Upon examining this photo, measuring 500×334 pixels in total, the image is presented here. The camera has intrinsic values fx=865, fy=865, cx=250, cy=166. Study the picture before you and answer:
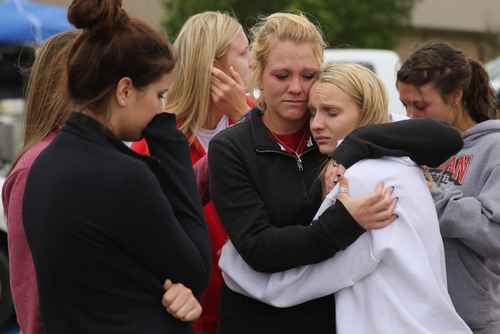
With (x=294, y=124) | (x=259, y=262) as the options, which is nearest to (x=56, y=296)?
(x=259, y=262)

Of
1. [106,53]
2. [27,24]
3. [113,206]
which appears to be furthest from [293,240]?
[27,24]

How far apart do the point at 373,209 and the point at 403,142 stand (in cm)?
24

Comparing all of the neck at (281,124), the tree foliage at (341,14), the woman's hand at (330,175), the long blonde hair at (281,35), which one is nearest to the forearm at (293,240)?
the woman's hand at (330,175)

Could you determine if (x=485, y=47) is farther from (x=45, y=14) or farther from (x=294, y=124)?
(x=294, y=124)

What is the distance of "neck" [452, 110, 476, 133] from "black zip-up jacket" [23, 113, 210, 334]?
1193 millimetres

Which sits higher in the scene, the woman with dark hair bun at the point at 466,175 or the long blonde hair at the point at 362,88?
the long blonde hair at the point at 362,88

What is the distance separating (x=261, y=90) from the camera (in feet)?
9.09

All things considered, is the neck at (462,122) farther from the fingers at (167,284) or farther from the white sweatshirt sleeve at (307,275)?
the fingers at (167,284)

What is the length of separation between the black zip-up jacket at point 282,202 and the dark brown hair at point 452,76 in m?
0.39

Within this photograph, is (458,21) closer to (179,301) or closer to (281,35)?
(281,35)

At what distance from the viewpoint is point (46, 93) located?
257cm

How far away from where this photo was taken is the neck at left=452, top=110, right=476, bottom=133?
290 cm

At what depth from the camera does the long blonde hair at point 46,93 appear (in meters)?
2.54

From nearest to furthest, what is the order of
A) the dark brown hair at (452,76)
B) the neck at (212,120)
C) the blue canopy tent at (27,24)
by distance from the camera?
the dark brown hair at (452,76) < the neck at (212,120) < the blue canopy tent at (27,24)
